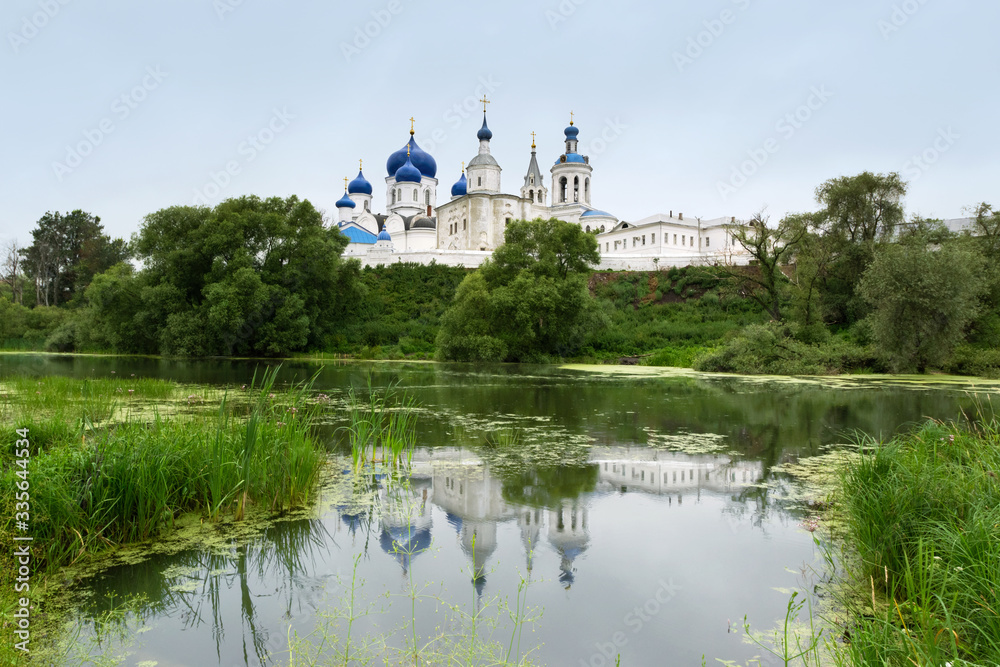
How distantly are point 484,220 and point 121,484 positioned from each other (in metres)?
51.9

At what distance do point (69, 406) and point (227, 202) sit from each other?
2878cm

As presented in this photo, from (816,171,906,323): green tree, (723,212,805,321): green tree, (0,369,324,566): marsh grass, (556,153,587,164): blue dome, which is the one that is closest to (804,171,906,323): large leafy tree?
(816,171,906,323): green tree

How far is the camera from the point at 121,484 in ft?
15.5

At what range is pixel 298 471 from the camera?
20.0 feet

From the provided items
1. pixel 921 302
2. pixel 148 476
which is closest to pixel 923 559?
pixel 148 476

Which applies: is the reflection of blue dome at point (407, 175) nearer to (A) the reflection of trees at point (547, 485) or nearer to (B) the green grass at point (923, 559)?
(A) the reflection of trees at point (547, 485)

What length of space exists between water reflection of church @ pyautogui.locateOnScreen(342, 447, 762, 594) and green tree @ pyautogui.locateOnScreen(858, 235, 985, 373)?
16.7 meters

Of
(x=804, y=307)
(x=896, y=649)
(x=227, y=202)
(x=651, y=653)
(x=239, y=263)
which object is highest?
(x=227, y=202)

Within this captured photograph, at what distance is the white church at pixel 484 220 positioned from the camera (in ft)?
169

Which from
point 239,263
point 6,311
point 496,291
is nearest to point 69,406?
point 496,291

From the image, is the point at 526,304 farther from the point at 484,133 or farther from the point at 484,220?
the point at 484,133

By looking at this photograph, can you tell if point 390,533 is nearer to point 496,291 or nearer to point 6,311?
point 496,291

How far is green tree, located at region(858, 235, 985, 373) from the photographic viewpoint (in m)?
20.9

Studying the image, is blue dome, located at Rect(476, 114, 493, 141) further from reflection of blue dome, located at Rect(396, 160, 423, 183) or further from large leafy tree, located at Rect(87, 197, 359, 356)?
large leafy tree, located at Rect(87, 197, 359, 356)
